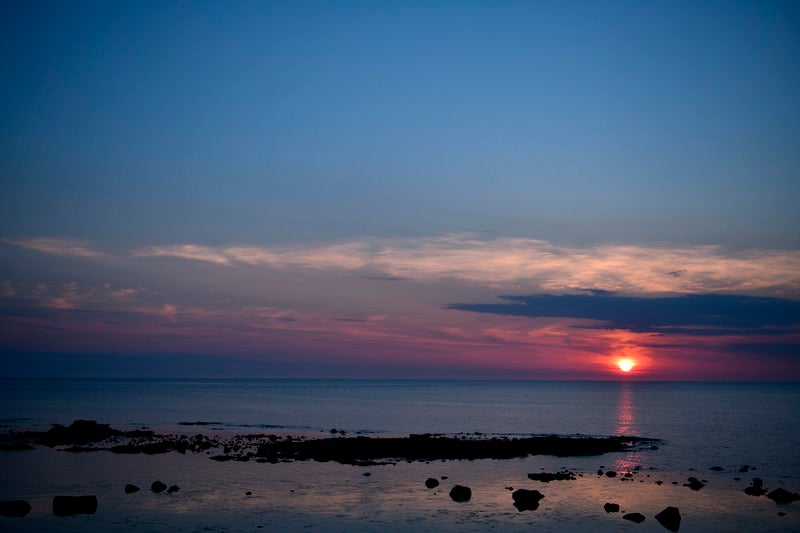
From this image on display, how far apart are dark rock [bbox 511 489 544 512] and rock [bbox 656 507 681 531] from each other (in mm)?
6399

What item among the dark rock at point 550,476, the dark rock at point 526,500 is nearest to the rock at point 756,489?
the dark rock at point 550,476

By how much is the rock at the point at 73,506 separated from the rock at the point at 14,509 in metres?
1.37

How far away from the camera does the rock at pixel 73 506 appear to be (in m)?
32.2

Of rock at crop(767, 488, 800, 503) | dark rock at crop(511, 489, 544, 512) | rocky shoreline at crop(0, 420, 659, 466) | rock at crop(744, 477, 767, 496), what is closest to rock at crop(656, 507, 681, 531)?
dark rock at crop(511, 489, 544, 512)

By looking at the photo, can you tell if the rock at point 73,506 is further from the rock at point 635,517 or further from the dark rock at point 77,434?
the dark rock at point 77,434

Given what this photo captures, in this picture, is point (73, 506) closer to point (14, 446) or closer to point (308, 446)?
point (308, 446)

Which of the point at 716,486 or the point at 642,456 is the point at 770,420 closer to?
the point at 642,456

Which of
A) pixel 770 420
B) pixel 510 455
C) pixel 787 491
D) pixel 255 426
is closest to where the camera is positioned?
pixel 787 491

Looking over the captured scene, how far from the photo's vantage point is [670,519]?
104 feet

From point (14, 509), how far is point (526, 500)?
27141 millimetres

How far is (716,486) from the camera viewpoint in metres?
42.4

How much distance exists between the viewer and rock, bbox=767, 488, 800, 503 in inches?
1476

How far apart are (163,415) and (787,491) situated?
320ft

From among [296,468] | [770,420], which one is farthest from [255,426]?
[770,420]
